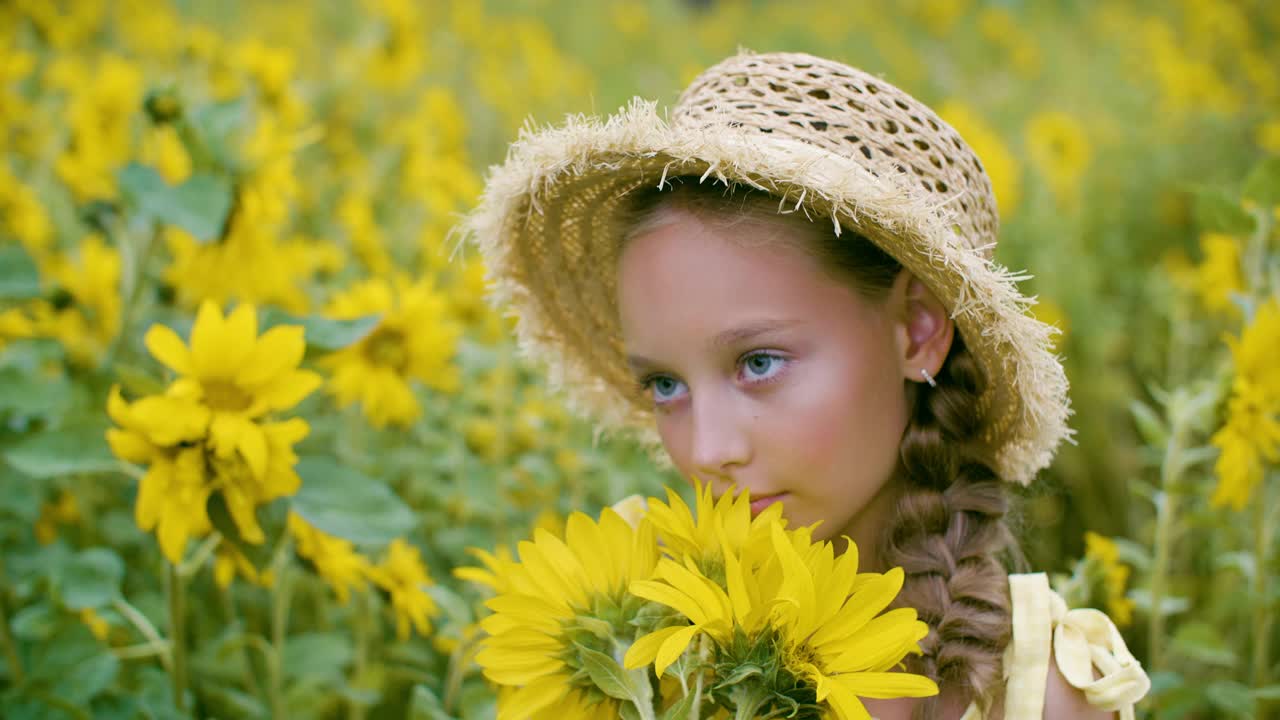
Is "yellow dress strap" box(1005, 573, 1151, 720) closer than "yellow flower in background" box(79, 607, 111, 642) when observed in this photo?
Yes

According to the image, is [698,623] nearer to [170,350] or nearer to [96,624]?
[170,350]

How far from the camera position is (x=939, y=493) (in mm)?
1081

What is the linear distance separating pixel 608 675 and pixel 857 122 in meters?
0.59

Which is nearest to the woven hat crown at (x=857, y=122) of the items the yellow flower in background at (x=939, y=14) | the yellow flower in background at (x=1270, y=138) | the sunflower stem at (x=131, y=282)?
the sunflower stem at (x=131, y=282)

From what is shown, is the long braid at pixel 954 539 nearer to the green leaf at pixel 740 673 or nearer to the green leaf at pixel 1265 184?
the green leaf at pixel 740 673

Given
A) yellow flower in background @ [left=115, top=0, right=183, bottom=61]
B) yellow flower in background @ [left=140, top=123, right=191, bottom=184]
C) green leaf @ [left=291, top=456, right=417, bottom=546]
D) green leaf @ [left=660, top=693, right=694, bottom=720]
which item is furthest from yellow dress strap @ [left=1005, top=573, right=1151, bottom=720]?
yellow flower in background @ [left=115, top=0, right=183, bottom=61]

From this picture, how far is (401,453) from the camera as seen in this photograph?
1.74 m

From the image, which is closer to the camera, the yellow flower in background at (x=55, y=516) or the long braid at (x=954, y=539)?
the long braid at (x=954, y=539)

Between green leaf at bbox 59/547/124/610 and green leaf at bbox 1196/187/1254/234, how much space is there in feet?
4.36

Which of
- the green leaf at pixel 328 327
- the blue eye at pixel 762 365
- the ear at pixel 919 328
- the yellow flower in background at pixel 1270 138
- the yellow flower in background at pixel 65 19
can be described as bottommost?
the green leaf at pixel 328 327

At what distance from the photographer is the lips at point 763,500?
98 cm

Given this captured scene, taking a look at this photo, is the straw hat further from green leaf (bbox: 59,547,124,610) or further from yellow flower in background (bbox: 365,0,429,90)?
yellow flower in background (bbox: 365,0,429,90)

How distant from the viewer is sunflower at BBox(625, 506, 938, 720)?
0.66 metres

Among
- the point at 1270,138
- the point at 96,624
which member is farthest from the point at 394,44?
the point at 1270,138
